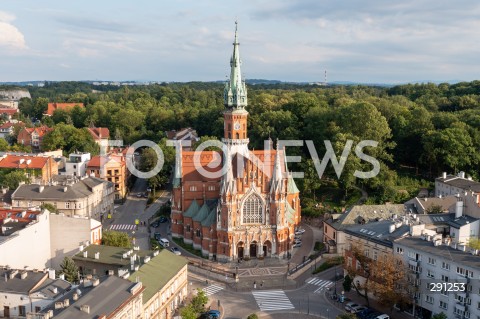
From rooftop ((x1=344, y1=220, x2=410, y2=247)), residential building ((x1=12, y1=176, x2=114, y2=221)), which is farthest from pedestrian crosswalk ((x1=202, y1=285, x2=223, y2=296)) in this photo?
residential building ((x1=12, y1=176, x2=114, y2=221))

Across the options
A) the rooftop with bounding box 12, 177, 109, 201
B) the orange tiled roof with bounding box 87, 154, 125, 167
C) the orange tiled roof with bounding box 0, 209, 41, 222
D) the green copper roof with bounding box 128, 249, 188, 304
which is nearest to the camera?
the green copper roof with bounding box 128, 249, 188, 304

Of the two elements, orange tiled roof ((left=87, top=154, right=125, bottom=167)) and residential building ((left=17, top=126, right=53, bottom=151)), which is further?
residential building ((left=17, top=126, right=53, bottom=151))

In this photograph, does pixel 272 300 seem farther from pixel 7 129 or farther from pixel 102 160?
pixel 7 129

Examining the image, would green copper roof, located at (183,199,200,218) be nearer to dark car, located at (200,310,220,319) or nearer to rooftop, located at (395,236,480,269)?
dark car, located at (200,310,220,319)

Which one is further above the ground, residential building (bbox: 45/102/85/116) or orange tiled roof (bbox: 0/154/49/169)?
residential building (bbox: 45/102/85/116)

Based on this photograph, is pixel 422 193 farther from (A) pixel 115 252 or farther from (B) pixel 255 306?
(A) pixel 115 252

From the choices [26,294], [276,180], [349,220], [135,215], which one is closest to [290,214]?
[276,180]

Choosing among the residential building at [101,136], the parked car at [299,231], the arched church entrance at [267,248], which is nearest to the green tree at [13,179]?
the residential building at [101,136]
